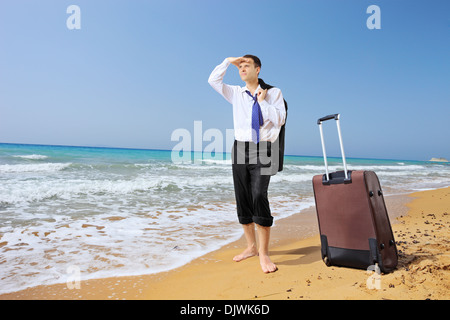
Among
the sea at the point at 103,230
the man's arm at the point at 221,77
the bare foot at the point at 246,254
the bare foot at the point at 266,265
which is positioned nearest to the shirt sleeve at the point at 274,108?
the man's arm at the point at 221,77

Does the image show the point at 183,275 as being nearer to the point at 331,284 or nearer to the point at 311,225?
the point at 331,284

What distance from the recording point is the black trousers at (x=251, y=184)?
2.65 metres

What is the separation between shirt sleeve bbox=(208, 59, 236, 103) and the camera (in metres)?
Answer: 2.80

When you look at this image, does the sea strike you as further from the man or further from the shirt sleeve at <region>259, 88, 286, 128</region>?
the shirt sleeve at <region>259, 88, 286, 128</region>

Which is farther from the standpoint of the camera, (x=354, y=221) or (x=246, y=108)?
(x=246, y=108)

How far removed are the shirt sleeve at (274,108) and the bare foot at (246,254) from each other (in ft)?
4.37

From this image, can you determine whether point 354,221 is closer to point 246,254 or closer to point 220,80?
A: point 246,254

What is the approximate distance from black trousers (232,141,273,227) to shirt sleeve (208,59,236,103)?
524mm

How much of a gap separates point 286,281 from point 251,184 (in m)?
0.92

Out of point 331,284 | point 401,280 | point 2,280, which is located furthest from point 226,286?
point 2,280

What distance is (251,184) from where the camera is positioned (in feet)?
9.07

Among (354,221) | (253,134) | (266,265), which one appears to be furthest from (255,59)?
(266,265)
